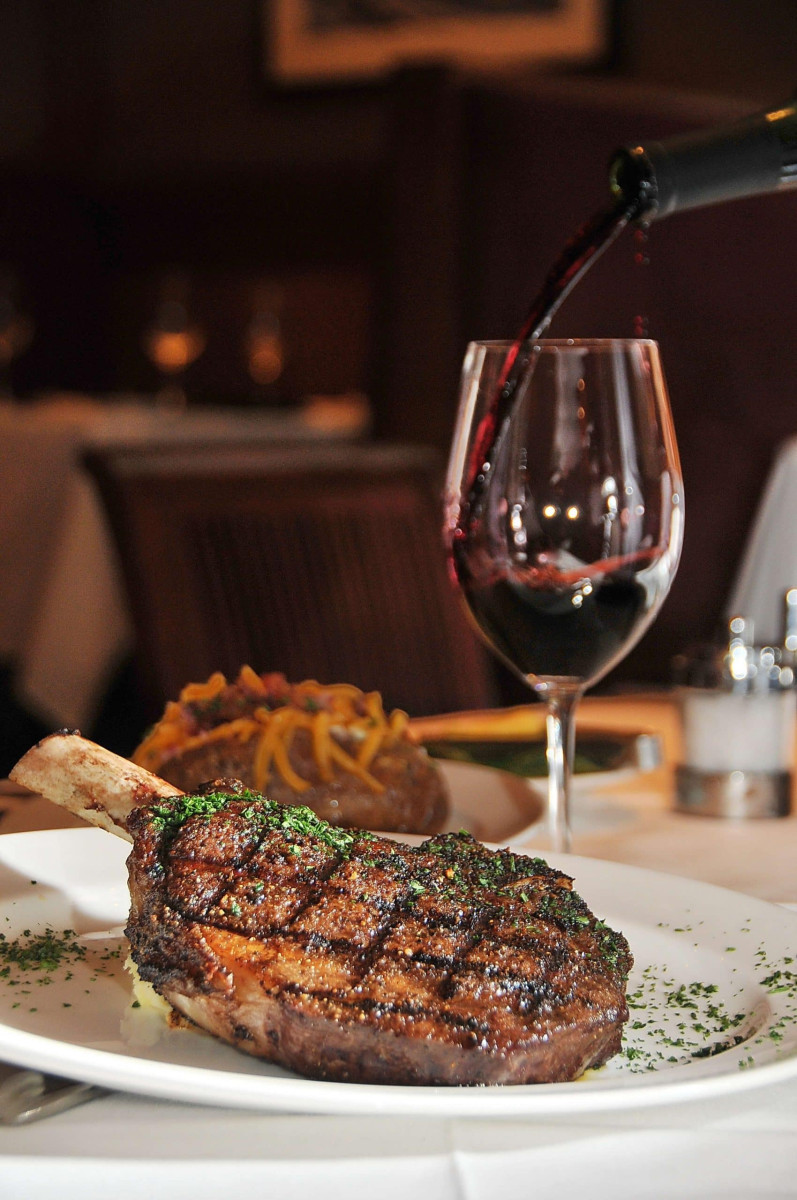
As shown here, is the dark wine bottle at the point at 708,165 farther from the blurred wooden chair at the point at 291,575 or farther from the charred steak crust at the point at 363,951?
the blurred wooden chair at the point at 291,575

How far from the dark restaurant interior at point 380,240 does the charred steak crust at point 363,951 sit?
1.28 meters

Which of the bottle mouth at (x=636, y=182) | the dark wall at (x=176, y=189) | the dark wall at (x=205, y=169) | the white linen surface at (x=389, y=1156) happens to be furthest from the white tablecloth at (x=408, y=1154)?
the dark wall at (x=176, y=189)

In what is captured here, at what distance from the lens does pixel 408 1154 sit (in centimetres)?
56

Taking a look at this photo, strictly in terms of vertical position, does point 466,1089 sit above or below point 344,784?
above

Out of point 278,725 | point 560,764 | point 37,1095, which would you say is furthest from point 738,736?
point 37,1095

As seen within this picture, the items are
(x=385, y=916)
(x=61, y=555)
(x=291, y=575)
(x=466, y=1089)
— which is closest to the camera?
(x=466, y=1089)

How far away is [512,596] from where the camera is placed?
101 centimetres

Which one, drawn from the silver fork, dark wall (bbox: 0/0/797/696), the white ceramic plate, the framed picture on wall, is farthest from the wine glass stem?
the framed picture on wall

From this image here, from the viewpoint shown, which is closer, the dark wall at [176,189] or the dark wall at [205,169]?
the dark wall at [205,169]

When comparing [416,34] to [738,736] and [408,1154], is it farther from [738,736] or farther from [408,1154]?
[408,1154]

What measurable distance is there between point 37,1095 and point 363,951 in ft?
0.50

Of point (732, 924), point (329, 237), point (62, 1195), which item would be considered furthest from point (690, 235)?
point (329, 237)

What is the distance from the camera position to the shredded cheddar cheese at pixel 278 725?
113 centimetres

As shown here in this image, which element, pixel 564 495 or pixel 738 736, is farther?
pixel 738 736
